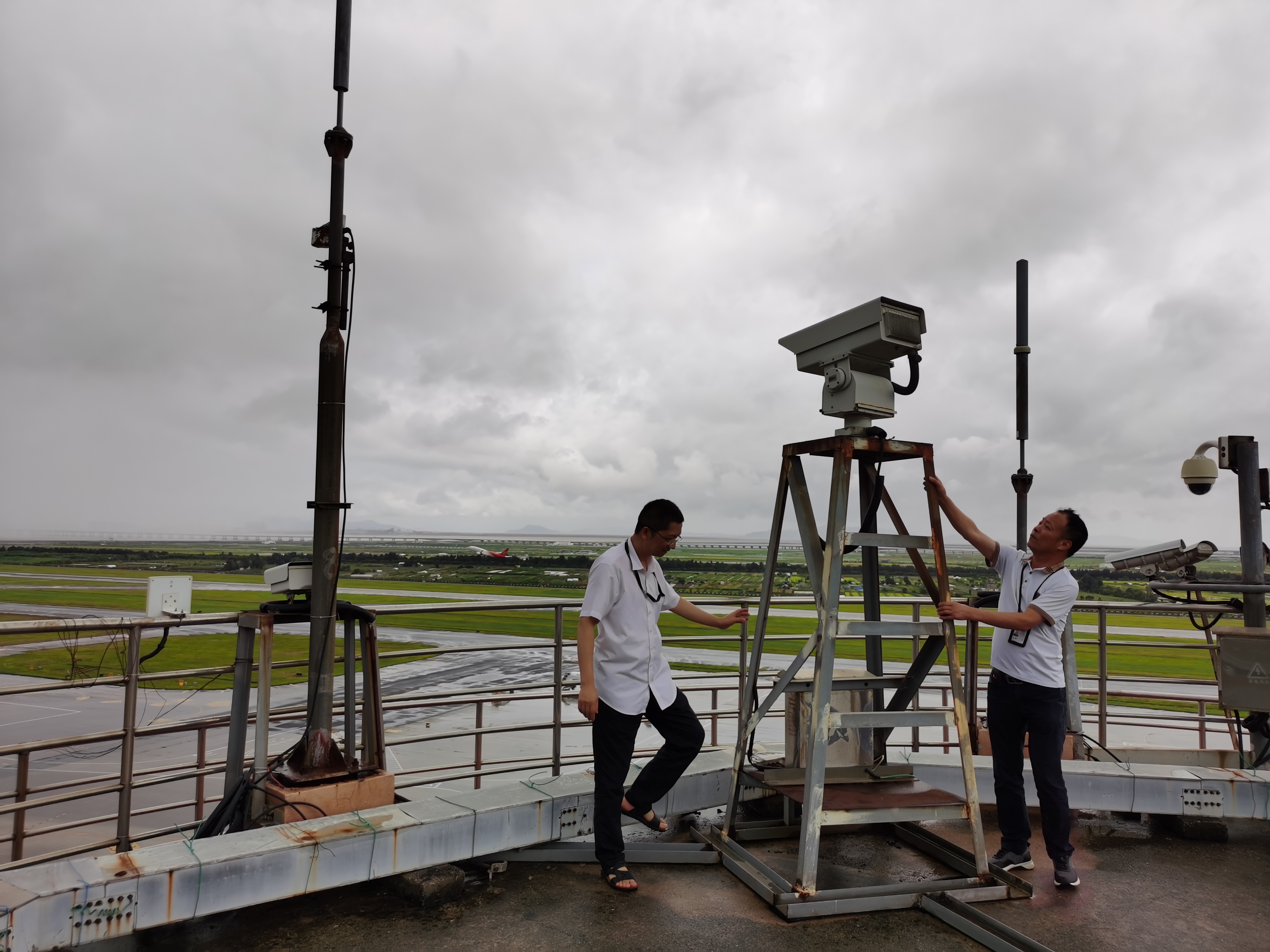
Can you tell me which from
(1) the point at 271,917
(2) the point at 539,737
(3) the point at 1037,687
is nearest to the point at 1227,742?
(2) the point at 539,737

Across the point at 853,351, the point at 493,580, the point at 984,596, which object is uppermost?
the point at 853,351

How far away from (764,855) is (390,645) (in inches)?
1572

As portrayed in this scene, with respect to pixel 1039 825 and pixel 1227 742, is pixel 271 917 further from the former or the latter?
pixel 1227 742

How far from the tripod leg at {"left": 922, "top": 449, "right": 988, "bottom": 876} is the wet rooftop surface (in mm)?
247

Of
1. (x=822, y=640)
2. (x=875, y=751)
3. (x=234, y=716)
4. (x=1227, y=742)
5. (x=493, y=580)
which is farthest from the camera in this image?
(x=493, y=580)

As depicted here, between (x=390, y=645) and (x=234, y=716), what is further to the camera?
(x=390, y=645)

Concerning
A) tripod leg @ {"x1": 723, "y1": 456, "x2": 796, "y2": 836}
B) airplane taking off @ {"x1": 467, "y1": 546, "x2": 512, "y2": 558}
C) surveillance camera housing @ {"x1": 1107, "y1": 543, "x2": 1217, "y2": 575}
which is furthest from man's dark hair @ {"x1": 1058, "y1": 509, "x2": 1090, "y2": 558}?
airplane taking off @ {"x1": 467, "y1": 546, "x2": 512, "y2": 558}

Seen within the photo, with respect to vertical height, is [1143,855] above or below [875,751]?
below

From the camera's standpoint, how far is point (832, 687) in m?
3.79

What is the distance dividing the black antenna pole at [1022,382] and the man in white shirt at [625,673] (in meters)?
4.65

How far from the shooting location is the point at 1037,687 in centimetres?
363

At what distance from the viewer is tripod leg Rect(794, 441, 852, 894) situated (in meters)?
3.34

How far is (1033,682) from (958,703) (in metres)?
0.41

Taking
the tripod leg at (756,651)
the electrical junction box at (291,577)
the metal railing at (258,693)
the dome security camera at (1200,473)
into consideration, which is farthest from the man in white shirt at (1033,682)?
the dome security camera at (1200,473)
